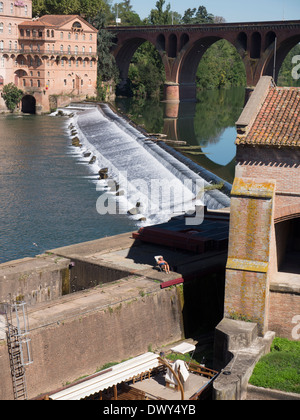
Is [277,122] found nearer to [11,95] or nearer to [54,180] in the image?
[54,180]

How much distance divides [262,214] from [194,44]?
8955 cm

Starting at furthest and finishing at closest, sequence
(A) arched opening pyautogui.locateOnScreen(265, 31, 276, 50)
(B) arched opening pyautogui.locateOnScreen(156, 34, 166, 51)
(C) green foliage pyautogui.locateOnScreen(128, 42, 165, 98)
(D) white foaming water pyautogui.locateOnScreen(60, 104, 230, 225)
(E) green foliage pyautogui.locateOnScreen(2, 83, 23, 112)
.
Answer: (C) green foliage pyautogui.locateOnScreen(128, 42, 165, 98) < (B) arched opening pyautogui.locateOnScreen(156, 34, 166, 51) < (A) arched opening pyautogui.locateOnScreen(265, 31, 276, 50) < (E) green foliage pyautogui.locateOnScreen(2, 83, 23, 112) < (D) white foaming water pyautogui.locateOnScreen(60, 104, 230, 225)

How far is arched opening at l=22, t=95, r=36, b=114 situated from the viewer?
92625mm

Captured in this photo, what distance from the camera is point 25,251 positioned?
109ft

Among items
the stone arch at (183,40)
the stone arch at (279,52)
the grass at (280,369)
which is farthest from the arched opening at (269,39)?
the grass at (280,369)

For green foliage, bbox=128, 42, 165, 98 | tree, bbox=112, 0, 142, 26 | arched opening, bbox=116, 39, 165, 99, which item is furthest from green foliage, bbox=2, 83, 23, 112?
tree, bbox=112, 0, 142, 26

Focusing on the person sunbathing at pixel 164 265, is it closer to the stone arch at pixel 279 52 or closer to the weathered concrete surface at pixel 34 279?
the weathered concrete surface at pixel 34 279

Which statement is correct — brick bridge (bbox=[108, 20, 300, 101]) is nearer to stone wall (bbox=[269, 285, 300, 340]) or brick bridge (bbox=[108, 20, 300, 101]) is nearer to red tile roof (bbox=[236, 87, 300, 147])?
red tile roof (bbox=[236, 87, 300, 147])

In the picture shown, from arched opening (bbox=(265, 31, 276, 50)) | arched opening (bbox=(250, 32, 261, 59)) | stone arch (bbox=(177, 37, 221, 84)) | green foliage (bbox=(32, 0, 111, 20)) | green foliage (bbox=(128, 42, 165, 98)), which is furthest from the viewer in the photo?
green foliage (bbox=(128, 42, 165, 98))

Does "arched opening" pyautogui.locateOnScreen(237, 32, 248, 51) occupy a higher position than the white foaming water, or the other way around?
"arched opening" pyautogui.locateOnScreen(237, 32, 248, 51)

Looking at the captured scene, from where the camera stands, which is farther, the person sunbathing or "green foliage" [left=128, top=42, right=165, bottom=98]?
"green foliage" [left=128, top=42, right=165, bottom=98]

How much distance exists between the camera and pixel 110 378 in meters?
17.4

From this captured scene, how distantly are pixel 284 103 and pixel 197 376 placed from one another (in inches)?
372

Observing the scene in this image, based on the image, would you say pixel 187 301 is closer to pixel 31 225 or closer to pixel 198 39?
pixel 31 225
